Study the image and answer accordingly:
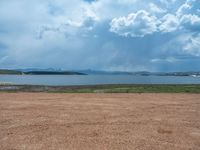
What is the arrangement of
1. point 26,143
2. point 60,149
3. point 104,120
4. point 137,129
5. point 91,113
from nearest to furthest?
point 60,149 < point 26,143 < point 137,129 < point 104,120 < point 91,113

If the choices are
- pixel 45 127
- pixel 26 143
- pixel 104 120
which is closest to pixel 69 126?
pixel 45 127

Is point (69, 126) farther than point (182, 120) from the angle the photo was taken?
No

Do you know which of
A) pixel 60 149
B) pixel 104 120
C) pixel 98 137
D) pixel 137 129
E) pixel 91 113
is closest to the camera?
pixel 60 149

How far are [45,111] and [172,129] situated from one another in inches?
382

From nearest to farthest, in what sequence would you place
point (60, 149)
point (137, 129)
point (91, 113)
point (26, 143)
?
point (60, 149) → point (26, 143) → point (137, 129) → point (91, 113)

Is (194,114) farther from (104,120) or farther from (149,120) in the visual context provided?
(104,120)

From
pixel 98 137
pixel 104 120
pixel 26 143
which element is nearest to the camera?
pixel 26 143

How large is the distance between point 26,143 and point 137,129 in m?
5.82

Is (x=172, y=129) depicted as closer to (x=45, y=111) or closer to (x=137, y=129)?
(x=137, y=129)

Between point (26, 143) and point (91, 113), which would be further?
point (91, 113)

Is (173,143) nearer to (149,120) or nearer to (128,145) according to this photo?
(128,145)

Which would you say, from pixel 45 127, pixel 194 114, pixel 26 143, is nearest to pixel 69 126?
pixel 45 127

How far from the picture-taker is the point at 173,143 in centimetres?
1310

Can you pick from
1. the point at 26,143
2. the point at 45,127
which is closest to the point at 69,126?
the point at 45,127
